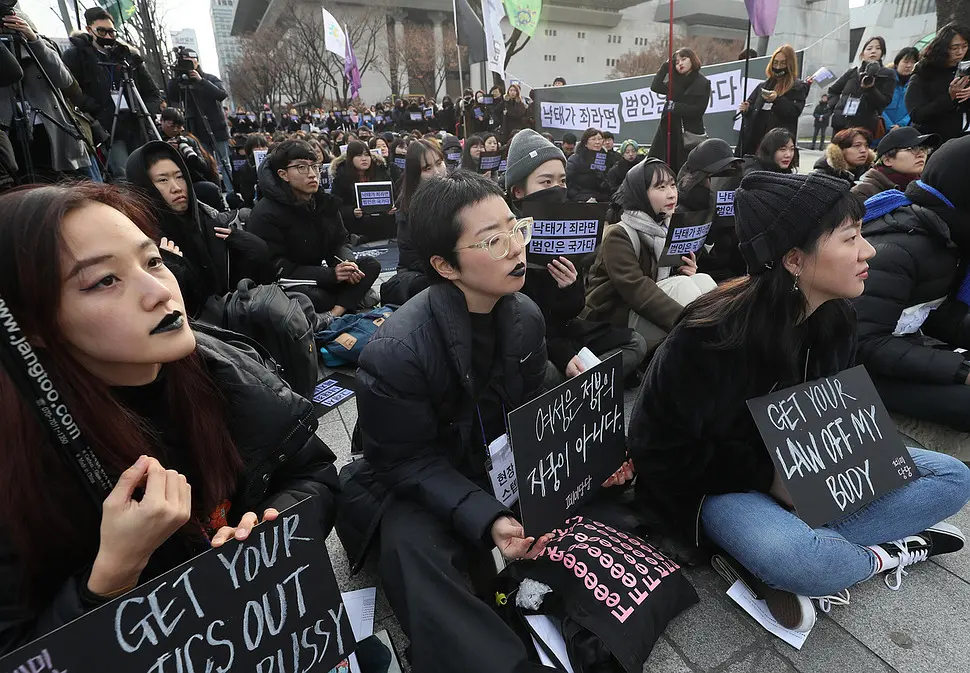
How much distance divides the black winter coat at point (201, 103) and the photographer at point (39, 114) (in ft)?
17.1

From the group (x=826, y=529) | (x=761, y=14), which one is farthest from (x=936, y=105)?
(x=826, y=529)

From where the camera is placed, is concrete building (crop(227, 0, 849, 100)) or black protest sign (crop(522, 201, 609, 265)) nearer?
black protest sign (crop(522, 201, 609, 265))

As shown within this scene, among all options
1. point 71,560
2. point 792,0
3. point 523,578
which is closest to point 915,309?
point 523,578

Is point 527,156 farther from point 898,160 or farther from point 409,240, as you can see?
point 898,160

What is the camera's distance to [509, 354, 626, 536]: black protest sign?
168cm

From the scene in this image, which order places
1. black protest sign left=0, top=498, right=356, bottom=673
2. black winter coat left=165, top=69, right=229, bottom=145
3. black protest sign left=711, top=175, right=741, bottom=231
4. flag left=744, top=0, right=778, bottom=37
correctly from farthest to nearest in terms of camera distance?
black winter coat left=165, top=69, right=229, bottom=145 < flag left=744, top=0, right=778, bottom=37 < black protest sign left=711, top=175, right=741, bottom=231 < black protest sign left=0, top=498, right=356, bottom=673

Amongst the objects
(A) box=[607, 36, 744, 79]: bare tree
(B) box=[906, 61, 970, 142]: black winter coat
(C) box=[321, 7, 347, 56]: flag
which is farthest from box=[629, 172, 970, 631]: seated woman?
(A) box=[607, 36, 744, 79]: bare tree

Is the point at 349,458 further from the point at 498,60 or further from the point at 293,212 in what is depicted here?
the point at 498,60

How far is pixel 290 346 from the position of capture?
3.16 m

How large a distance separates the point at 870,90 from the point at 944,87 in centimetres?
257

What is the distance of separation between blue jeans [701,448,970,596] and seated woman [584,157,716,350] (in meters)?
1.58

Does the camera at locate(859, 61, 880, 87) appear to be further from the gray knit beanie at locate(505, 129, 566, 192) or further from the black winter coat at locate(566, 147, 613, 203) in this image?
the gray knit beanie at locate(505, 129, 566, 192)

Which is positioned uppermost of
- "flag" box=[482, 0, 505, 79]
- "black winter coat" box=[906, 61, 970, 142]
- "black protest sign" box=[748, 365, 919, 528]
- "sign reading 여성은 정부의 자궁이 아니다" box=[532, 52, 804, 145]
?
"flag" box=[482, 0, 505, 79]

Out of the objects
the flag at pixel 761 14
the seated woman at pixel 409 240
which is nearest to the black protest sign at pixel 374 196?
the seated woman at pixel 409 240
